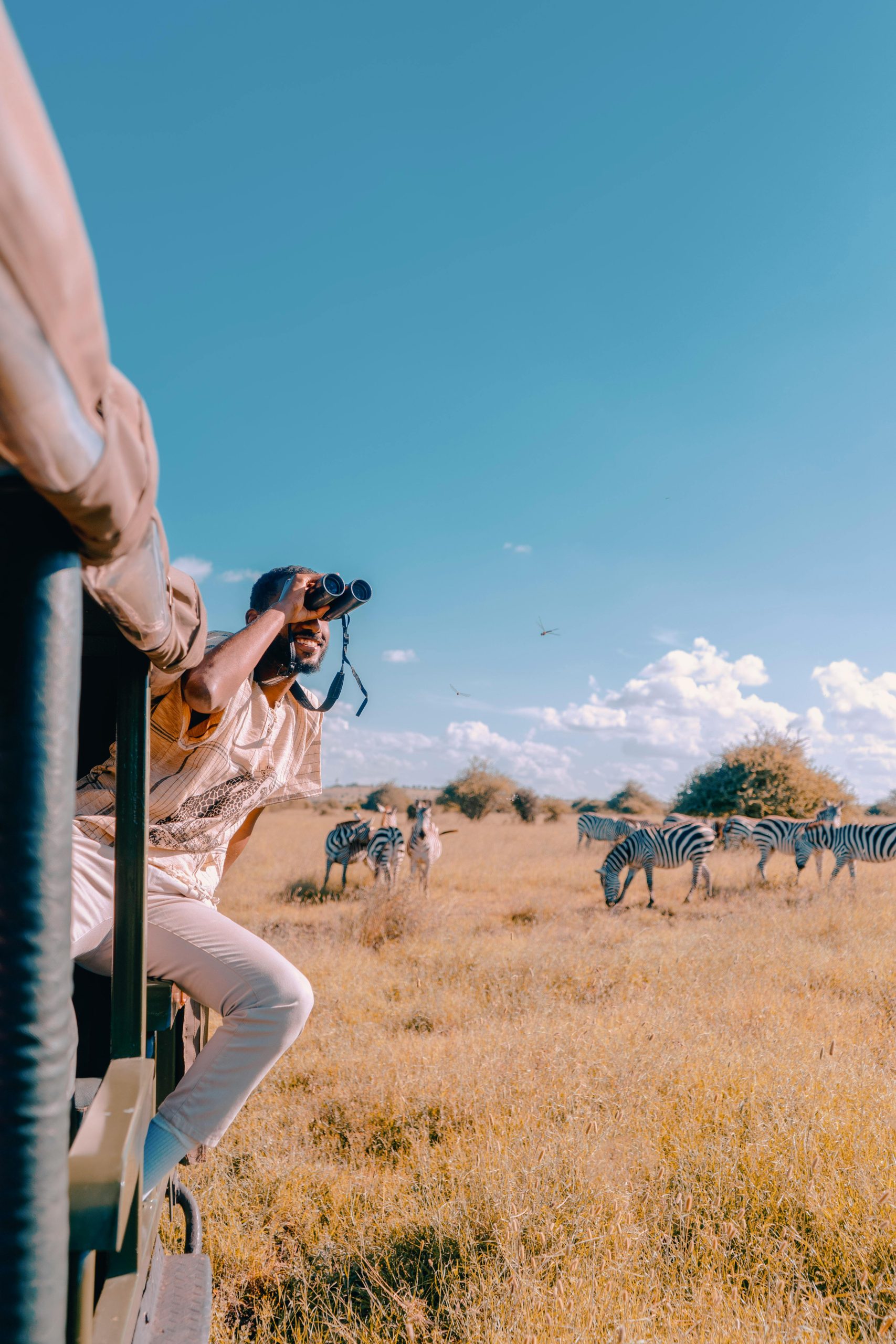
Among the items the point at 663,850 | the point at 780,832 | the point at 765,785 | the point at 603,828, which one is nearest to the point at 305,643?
the point at 663,850

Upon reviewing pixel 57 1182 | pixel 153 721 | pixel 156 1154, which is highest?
pixel 153 721

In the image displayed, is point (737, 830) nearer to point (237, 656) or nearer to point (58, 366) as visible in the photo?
point (237, 656)

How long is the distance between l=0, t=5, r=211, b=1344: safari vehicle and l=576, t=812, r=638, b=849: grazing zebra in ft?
53.7

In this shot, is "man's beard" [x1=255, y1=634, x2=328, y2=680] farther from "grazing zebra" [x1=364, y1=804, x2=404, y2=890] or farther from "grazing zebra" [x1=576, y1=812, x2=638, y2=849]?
"grazing zebra" [x1=576, y1=812, x2=638, y2=849]

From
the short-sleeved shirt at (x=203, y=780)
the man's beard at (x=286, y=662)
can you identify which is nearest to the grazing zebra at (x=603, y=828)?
the short-sleeved shirt at (x=203, y=780)

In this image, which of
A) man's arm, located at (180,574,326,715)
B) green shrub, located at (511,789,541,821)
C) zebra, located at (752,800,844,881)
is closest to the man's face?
man's arm, located at (180,574,326,715)

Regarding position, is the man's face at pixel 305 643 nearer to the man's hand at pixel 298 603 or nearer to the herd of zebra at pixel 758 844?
the man's hand at pixel 298 603

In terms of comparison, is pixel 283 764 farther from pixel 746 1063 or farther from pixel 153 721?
pixel 746 1063

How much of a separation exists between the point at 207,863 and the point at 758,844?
1371cm

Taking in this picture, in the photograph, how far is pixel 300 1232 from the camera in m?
2.83

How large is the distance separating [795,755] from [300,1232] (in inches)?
1007

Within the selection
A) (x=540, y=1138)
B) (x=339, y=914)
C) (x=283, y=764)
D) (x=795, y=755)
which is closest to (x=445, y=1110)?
(x=540, y=1138)

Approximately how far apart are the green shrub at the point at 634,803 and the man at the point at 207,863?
34.7 meters

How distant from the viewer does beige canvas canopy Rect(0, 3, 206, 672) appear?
15.8 inches
